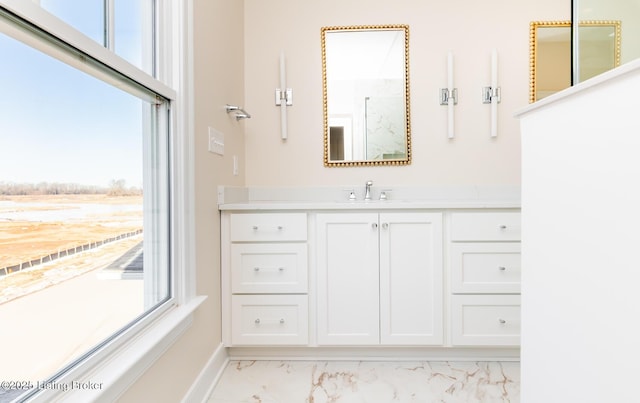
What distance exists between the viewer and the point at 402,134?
224cm

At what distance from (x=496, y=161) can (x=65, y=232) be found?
91.2 inches

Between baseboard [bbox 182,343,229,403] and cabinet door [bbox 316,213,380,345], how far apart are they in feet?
1.68

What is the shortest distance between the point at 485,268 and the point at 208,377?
1462 mm

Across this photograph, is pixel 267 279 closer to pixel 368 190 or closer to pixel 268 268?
pixel 268 268

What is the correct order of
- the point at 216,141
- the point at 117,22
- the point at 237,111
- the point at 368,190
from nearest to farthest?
1. the point at 117,22
2. the point at 216,141
3. the point at 237,111
4. the point at 368,190

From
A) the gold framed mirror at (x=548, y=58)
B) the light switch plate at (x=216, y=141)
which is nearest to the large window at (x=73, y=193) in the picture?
the light switch plate at (x=216, y=141)

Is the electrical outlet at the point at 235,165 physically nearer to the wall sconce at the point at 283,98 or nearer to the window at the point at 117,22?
the wall sconce at the point at 283,98

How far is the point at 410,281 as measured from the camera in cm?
176

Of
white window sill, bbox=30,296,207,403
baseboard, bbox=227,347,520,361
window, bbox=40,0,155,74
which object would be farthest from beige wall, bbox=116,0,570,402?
white window sill, bbox=30,296,207,403

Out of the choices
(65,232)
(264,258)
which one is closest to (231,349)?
(264,258)

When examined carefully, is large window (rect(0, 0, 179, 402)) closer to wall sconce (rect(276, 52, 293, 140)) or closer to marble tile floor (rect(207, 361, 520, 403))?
marble tile floor (rect(207, 361, 520, 403))

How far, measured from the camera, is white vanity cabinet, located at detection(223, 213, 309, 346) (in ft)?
5.85

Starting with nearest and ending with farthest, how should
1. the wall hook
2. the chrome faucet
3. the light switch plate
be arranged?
the light switch plate → the wall hook → the chrome faucet

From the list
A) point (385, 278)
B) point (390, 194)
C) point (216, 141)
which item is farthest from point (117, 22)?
point (390, 194)
